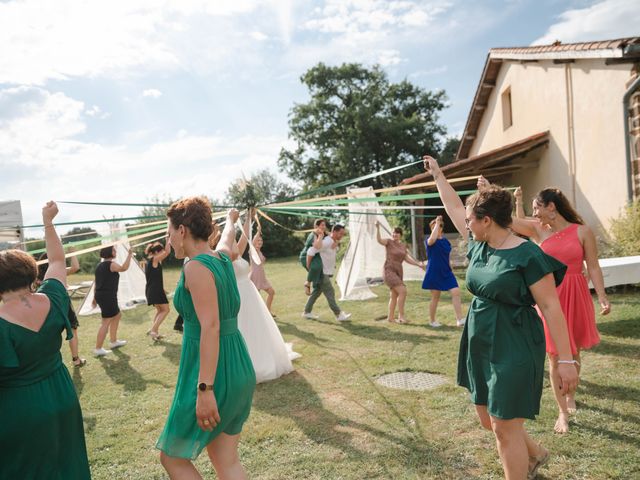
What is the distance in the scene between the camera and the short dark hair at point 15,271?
252 centimetres

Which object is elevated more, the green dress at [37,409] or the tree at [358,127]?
the tree at [358,127]

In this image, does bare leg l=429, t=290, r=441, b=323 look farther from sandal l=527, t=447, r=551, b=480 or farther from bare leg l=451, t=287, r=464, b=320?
sandal l=527, t=447, r=551, b=480

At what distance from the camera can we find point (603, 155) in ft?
36.8

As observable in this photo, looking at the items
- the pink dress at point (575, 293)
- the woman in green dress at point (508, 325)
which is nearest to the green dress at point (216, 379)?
the woman in green dress at point (508, 325)

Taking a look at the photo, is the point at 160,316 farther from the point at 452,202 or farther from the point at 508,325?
the point at 508,325

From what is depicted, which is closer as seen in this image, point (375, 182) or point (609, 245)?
point (609, 245)

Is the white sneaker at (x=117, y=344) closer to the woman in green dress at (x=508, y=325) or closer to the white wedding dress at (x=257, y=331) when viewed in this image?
the white wedding dress at (x=257, y=331)

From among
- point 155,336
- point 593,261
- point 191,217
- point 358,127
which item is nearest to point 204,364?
point 191,217

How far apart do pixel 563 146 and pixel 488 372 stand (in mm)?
12006

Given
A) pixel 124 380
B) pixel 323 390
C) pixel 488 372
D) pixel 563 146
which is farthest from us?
pixel 563 146

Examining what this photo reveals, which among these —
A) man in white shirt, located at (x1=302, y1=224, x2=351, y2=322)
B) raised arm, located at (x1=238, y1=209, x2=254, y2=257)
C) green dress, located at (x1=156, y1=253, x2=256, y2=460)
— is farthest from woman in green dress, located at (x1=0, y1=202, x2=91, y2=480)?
man in white shirt, located at (x1=302, y1=224, x2=351, y2=322)

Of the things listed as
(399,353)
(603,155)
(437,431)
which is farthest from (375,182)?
(437,431)

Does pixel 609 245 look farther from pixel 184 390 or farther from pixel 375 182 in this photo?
pixel 375 182

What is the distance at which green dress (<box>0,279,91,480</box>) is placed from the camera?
95.3 inches
